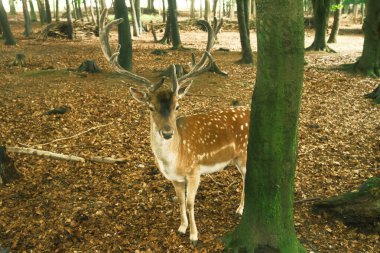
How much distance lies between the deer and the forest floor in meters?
0.73

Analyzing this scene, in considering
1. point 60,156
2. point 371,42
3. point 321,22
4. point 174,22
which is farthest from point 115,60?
point 321,22

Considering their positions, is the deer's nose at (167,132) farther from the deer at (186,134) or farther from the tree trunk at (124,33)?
the tree trunk at (124,33)

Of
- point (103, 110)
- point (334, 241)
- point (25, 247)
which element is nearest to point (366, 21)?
point (103, 110)

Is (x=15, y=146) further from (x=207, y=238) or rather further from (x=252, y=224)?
(x=252, y=224)

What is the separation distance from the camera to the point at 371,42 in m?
15.2

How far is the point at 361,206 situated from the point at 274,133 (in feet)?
7.91

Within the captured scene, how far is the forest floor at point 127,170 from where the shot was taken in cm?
550

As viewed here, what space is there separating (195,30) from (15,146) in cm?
3423

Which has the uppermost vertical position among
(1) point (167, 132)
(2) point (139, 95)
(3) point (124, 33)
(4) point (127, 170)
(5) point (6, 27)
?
(5) point (6, 27)

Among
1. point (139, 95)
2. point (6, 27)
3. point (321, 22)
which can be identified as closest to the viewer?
point (139, 95)

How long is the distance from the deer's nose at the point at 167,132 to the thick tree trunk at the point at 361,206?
294 centimetres

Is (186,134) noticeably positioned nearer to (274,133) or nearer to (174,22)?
(274,133)

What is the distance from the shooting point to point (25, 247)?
5.32m

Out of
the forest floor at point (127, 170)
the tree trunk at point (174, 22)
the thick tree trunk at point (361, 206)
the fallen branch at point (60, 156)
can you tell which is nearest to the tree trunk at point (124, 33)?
the forest floor at point (127, 170)
